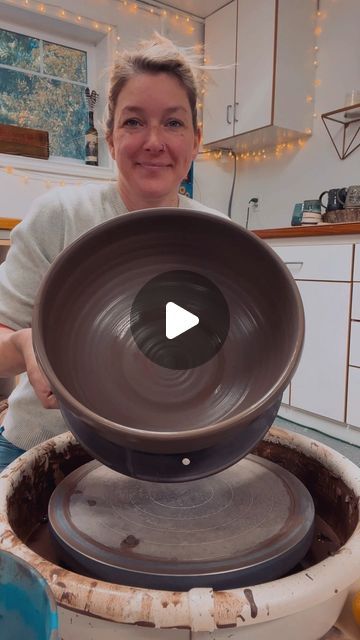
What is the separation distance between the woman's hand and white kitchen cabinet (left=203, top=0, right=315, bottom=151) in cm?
241

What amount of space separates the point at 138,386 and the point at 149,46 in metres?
0.67

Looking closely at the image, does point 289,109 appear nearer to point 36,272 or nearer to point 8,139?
point 8,139

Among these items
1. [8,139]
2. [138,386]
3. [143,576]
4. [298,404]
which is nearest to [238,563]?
[143,576]

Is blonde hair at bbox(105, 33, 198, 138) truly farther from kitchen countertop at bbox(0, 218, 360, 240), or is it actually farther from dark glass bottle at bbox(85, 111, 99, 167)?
dark glass bottle at bbox(85, 111, 99, 167)

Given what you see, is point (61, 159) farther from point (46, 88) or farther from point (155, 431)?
point (155, 431)

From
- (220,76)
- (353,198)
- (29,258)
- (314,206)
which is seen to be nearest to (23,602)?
(29,258)

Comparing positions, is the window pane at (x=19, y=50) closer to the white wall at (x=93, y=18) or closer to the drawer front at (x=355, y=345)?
the white wall at (x=93, y=18)

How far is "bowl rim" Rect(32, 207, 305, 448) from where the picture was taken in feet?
1.20

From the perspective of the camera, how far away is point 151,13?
304 centimetres

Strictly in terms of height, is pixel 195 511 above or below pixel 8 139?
below

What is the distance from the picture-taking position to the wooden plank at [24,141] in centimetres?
263

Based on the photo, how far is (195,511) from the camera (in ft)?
1.62

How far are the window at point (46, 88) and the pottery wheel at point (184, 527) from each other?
2763mm

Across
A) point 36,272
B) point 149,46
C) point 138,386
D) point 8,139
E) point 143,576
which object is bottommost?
point 143,576
